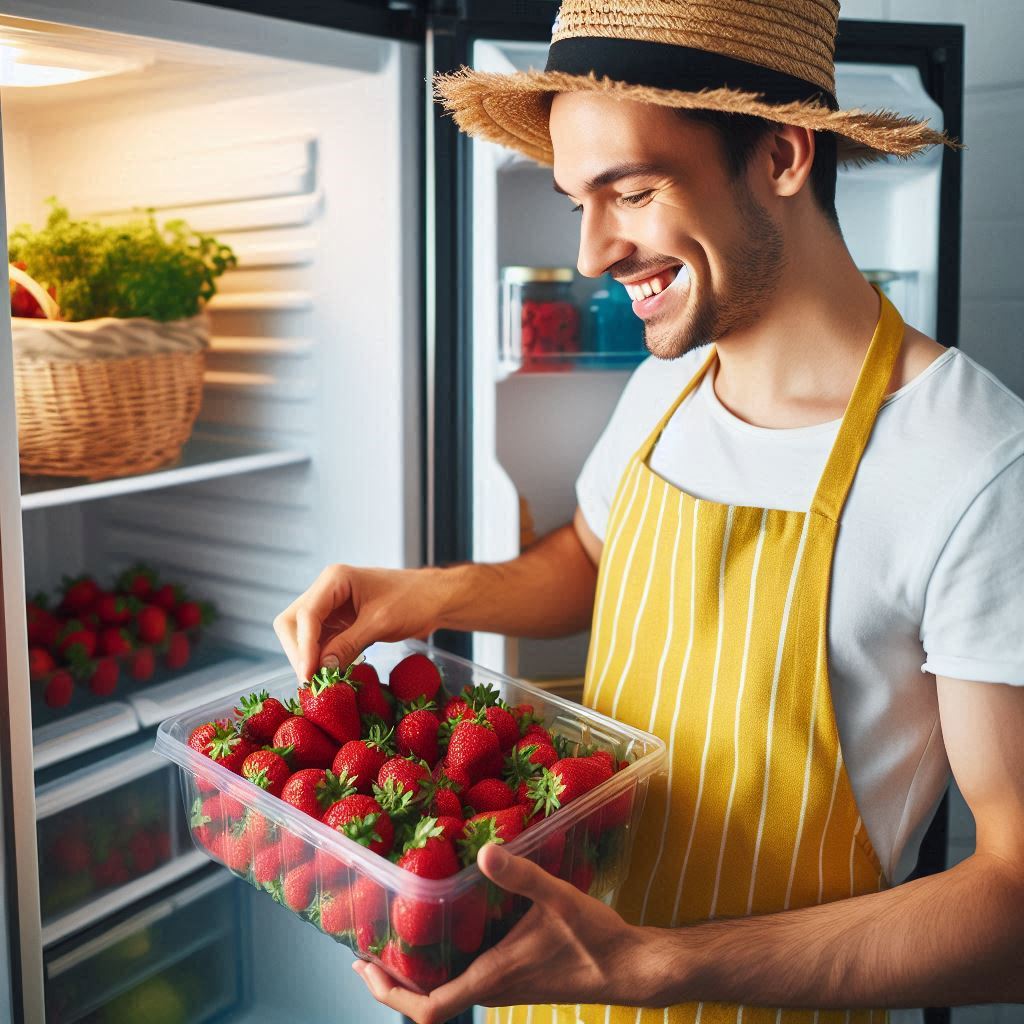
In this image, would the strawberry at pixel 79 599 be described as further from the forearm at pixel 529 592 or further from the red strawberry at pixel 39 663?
the forearm at pixel 529 592

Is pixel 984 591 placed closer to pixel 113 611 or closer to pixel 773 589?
pixel 773 589

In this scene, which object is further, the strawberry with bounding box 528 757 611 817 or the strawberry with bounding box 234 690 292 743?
the strawberry with bounding box 234 690 292 743

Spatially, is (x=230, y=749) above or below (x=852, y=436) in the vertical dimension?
below

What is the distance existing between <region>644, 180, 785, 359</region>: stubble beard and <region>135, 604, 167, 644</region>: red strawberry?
94 centimetres

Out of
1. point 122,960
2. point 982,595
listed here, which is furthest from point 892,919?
point 122,960

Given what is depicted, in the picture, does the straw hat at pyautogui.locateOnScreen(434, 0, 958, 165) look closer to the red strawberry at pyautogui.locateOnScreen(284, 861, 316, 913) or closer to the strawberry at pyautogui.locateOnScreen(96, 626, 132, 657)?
the red strawberry at pyautogui.locateOnScreen(284, 861, 316, 913)

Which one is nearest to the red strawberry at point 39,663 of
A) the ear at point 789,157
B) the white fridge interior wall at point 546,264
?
the white fridge interior wall at point 546,264

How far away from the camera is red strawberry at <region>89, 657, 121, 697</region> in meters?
1.48

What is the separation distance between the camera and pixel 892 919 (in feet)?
2.85

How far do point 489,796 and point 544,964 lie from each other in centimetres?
14

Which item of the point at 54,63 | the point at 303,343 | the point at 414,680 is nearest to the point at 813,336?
the point at 414,680

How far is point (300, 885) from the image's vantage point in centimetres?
85

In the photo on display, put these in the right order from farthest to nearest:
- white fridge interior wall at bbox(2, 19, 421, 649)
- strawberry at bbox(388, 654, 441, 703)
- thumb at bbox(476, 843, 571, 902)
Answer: white fridge interior wall at bbox(2, 19, 421, 649)
strawberry at bbox(388, 654, 441, 703)
thumb at bbox(476, 843, 571, 902)

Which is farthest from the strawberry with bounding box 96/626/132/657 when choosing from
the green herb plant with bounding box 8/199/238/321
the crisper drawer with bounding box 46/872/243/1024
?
the green herb plant with bounding box 8/199/238/321
